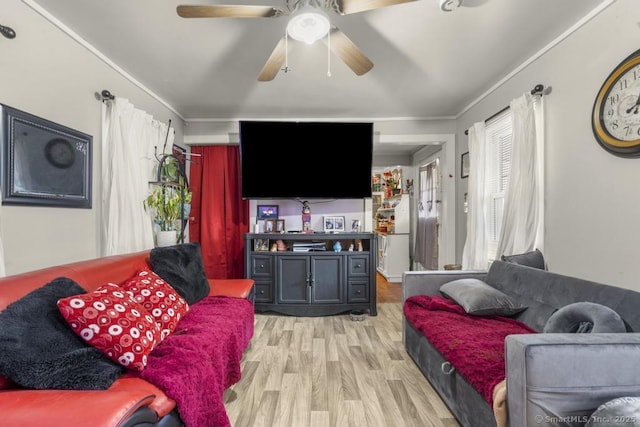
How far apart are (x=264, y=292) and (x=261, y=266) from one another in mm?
311

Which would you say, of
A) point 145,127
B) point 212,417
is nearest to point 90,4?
point 145,127

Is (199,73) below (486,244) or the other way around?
the other way around

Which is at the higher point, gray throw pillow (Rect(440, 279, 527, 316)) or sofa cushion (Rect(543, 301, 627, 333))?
sofa cushion (Rect(543, 301, 627, 333))

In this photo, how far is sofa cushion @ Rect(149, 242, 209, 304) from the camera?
2.17 meters

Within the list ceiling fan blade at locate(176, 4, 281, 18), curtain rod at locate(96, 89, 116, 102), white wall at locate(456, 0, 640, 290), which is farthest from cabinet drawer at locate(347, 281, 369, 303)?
curtain rod at locate(96, 89, 116, 102)

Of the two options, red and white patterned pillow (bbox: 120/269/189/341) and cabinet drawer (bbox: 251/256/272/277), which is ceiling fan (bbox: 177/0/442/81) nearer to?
red and white patterned pillow (bbox: 120/269/189/341)

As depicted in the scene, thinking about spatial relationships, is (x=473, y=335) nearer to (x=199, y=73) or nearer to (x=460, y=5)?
(x=460, y=5)

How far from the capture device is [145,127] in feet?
9.52

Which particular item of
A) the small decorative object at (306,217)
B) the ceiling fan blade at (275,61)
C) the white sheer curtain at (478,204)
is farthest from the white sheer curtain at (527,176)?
the small decorative object at (306,217)

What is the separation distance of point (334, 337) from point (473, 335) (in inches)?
58.2

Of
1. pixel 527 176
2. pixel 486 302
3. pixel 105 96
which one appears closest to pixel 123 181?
pixel 105 96

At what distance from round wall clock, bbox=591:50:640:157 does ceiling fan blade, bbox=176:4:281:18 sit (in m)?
1.99

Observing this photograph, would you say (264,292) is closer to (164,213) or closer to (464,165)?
(164,213)

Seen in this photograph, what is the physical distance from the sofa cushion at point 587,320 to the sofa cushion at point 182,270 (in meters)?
2.24
